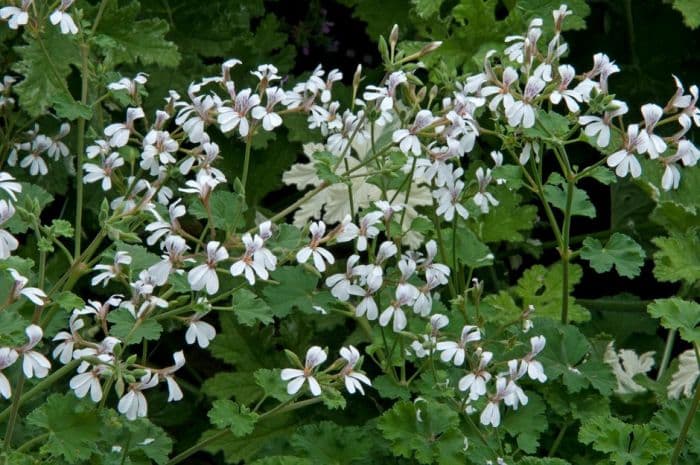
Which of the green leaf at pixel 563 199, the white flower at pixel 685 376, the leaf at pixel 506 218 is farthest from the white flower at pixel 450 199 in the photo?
the white flower at pixel 685 376

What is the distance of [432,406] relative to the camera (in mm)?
2098

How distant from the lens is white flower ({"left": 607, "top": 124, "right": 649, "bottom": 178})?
78.1 inches

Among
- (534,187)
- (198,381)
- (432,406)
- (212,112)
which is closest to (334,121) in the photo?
(212,112)

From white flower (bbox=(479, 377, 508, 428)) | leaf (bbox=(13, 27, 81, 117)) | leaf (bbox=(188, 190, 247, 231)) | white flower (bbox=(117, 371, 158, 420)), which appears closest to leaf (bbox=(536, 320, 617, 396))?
white flower (bbox=(479, 377, 508, 428))

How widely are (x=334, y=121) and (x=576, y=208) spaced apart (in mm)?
529

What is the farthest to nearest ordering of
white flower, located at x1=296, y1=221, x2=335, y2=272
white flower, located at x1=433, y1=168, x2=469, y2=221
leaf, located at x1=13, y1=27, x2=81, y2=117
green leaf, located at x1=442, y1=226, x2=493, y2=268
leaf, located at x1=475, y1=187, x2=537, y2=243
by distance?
1. leaf, located at x1=475, y1=187, x2=537, y2=243
2. leaf, located at x1=13, y1=27, x2=81, y2=117
3. green leaf, located at x1=442, y1=226, x2=493, y2=268
4. white flower, located at x1=433, y1=168, x2=469, y2=221
5. white flower, located at x1=296, y1=221, x2=335, y2=272

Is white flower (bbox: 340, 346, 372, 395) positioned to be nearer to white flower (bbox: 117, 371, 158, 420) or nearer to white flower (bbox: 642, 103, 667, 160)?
white flower (bbox: 117, 371, 158, 420)

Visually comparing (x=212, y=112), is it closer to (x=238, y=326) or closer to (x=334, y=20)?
(x=238, y=326)

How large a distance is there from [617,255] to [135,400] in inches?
38.5

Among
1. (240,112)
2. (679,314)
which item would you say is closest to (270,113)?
(240,112)

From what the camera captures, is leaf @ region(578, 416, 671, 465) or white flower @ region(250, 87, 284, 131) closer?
white flower @ region(250, 87, 284, 131)

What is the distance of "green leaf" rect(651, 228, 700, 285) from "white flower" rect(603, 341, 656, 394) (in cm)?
27

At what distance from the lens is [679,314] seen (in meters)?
2.13

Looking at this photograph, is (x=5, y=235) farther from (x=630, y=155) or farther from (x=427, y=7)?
(x=427, y=7)
